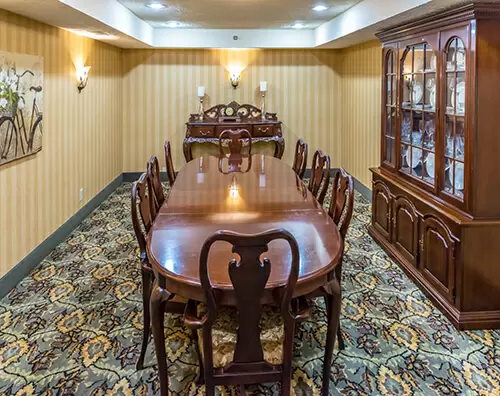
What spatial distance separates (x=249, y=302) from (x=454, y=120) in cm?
216

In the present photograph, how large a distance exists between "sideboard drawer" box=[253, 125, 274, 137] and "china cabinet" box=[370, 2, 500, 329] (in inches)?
135

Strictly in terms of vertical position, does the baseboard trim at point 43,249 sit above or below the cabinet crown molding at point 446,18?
below

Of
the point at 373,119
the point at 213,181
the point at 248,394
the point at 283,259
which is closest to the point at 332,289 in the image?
the point at 283,259

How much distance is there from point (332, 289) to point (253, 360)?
1.69 ft

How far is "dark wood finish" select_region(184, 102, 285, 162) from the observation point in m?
7.08

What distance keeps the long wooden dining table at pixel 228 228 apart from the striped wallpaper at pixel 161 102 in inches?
66.3

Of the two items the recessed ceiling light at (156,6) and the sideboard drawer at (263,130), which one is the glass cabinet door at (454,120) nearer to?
the recessed ceiling light at (156,6)

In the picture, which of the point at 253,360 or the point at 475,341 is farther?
the point at 475,341

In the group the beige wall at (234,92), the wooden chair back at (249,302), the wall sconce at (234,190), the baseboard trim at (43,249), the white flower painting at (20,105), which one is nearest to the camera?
the wooden chair back at (249,302)

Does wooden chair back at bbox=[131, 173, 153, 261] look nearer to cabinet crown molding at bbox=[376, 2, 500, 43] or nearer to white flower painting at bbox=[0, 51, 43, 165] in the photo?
white flower painting at bbox=[0, 51, 43, 165]

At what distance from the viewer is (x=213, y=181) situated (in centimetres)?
362

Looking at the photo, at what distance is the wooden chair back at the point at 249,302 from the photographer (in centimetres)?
157

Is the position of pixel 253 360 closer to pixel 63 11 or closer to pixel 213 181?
pixel 213 181

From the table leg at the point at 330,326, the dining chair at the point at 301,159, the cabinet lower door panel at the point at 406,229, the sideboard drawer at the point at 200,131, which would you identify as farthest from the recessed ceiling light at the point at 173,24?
the table leg at the point at 330,326
